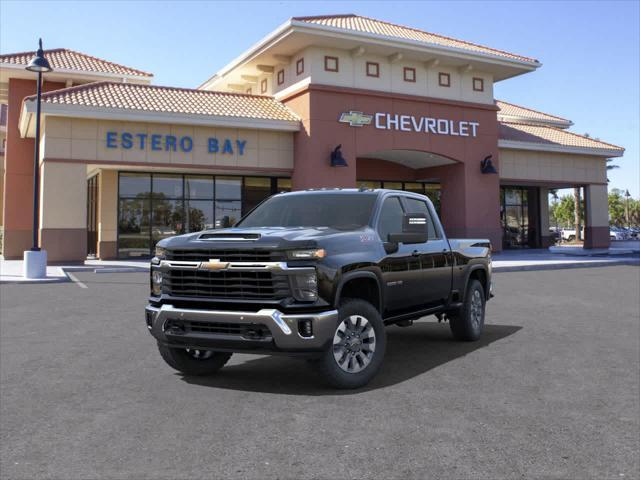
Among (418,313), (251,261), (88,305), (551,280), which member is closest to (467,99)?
(551,280)

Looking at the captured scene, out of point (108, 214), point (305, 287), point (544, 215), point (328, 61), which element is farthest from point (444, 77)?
point (305, 287)

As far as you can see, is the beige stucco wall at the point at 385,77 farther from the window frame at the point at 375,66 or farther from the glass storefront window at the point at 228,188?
the glass storefront window at the point at 228,188

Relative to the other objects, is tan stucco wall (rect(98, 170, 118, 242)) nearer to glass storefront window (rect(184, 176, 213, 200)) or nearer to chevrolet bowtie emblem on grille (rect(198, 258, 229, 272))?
glass storefront window (rect(184, 176, 213, 200))

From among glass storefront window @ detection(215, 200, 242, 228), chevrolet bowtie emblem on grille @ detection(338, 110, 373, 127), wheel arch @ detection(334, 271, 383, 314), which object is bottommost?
wheel arch @ detection(334, 271, 383, 314)

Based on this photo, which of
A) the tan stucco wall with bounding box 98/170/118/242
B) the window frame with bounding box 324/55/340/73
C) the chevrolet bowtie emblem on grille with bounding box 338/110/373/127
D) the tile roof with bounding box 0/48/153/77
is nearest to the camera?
the window frame with bounding box 324/55/340/73

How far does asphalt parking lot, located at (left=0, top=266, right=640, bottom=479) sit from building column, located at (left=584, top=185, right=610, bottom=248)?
29.1 m

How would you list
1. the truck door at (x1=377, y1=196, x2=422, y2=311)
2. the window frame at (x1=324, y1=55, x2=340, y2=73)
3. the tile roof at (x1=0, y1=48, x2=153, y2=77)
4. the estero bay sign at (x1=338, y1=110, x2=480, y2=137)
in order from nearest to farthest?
the truck door at (x1=377, y1=196, x2=422, y2=311), the window frame at (x1=324, y1=55, x2=340, y2=73), the estero bay sign at (x1=338, y1=110, x2=480, y2=137), the tile roof at (x1=0, y1=48, x2=153, y2=77)

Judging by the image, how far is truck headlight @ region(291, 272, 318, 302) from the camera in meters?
5.42

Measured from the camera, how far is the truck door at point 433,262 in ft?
23.7

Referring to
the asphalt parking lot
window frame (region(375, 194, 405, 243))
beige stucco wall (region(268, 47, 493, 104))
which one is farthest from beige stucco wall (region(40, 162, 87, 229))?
window frame (region(375, 194, 405, 243))

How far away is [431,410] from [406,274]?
2.01 meters

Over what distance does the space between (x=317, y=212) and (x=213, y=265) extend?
1.79 m

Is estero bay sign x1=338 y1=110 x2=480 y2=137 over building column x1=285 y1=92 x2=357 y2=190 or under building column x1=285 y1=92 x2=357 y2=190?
over

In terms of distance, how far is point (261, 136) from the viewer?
26266mm
